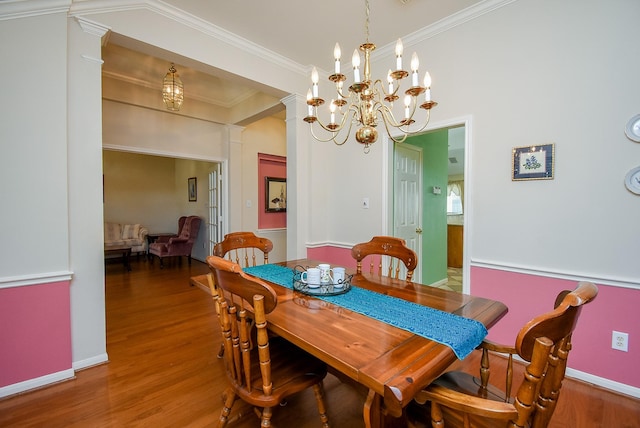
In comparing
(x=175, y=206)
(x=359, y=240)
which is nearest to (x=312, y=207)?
(x=359, y=240)

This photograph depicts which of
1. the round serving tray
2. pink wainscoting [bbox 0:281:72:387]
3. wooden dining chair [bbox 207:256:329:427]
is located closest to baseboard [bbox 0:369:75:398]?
pink wainscoting [bbox 0:281:72:387]

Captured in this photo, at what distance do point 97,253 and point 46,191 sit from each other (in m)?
0.53

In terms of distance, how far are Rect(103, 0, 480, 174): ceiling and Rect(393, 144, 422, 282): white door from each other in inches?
46.7

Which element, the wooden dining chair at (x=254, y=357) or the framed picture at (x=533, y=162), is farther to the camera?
the framed picture at (x=533, y=162)

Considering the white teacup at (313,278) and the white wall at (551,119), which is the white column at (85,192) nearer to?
the white teacup at (313,278)

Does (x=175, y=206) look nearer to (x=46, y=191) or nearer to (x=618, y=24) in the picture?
(x=46, y=191)

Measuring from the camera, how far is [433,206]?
4.09 m

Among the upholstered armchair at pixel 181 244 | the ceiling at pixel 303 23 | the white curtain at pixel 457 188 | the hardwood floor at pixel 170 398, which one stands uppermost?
the ceiling at pixel 303 23

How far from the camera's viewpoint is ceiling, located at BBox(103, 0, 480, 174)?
7.66 ft

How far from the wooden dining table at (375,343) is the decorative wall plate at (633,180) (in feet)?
4.21

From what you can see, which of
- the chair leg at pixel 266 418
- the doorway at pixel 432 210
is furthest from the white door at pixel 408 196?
the chair leg at pixel 266 418

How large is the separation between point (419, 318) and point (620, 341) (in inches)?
66.3

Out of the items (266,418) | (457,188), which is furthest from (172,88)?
(457,188)

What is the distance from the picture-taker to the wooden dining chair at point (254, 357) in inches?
41.8
